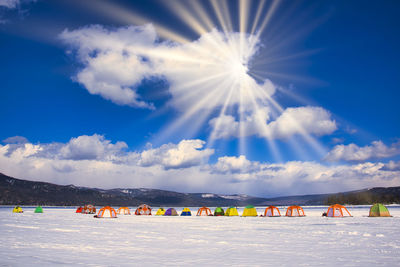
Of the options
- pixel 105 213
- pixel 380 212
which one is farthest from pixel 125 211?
pixel 380 212

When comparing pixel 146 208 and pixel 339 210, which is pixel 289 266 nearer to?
pixel 339 210

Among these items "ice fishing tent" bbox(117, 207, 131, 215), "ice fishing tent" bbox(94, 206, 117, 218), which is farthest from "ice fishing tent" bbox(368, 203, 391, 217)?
"ice fishing tent" bbox(117, 207, 131, 215)

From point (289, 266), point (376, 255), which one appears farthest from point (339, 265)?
point (376, 255)

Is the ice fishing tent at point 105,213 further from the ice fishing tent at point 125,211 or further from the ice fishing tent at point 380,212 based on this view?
the ice fishing tent at point 380,212

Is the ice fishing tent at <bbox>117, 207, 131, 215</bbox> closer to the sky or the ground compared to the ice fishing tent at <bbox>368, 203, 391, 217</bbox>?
closer to the ground

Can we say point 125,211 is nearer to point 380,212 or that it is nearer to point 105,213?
point 105,213

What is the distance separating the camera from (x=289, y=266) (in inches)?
446

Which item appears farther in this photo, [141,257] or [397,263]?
[141,257]

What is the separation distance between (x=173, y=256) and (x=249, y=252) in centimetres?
346

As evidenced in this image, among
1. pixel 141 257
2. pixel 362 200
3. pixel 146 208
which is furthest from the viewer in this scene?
pixel 362 200

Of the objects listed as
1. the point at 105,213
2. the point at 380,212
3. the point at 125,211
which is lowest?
the point at 125,211

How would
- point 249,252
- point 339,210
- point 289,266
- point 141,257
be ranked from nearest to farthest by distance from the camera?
point 289,266, point 141,257, point 249,252, point 339,210

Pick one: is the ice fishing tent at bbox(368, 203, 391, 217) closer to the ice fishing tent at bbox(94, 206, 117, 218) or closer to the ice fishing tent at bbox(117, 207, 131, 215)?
the ice fishing tent at bbox(94, 206, 117, 218)

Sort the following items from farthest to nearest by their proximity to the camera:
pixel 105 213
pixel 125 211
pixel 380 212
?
pixel 125 211, pixel 105 213, pixel 380 212
